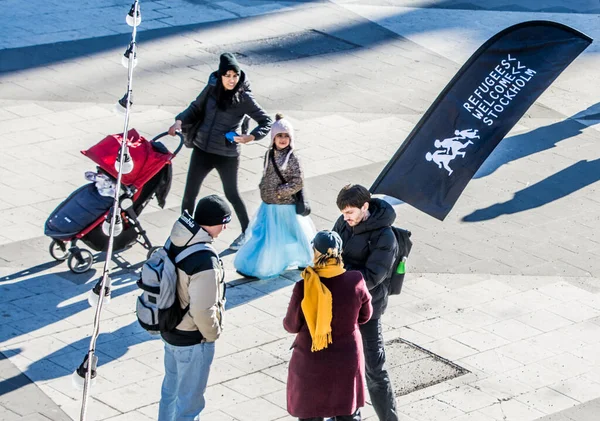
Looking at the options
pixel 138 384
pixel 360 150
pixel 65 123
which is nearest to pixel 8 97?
pixel 65 123

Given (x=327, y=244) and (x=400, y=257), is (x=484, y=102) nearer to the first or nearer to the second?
(x=400, y=257)

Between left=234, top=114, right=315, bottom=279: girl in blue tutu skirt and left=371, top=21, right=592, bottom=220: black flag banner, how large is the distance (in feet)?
8.75

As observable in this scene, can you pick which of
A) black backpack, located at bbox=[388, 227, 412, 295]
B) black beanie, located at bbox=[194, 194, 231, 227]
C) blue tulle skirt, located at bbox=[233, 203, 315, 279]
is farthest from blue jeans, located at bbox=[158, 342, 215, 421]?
blue tulle skirt, located at bbox=[233, 203, 315, 279]

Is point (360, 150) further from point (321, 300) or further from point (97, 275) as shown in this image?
point (321, 300)

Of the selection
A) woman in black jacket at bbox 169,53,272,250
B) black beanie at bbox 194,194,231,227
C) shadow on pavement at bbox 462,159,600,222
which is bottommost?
shadow on pavement at bbox 462,159,600,222

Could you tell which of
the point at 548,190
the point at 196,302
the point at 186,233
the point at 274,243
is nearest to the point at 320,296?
the point at 196,302

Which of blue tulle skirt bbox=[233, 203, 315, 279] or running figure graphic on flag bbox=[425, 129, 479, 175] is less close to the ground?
running figure graphic on flag bbox=[425, 129, 479, 175]

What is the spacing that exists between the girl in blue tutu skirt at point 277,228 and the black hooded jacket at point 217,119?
59 cm

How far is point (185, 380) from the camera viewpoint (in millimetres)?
6844

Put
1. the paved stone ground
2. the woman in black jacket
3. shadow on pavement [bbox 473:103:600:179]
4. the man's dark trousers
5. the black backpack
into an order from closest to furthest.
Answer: the man's dark trousers
the black backpack
the paved stone ground
the woman in black jacket
shadow on pavement [bbox 473:103:600:179]

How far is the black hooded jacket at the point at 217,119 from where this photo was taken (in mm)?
10242

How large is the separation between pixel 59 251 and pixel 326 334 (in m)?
4.36

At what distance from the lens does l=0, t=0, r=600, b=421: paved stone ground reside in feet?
27.3

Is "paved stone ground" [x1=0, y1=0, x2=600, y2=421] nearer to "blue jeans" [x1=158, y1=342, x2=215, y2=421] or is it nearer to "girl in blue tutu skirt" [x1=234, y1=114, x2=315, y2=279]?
"girl in blue tutu skirt" [x1=234, y1=114, x2=315, y2=279]
